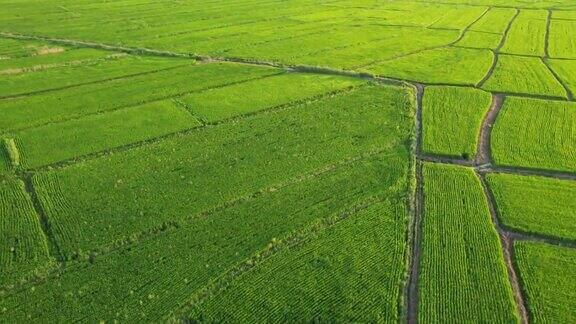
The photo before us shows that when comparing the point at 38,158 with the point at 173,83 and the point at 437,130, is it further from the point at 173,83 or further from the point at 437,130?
the point at 437,130

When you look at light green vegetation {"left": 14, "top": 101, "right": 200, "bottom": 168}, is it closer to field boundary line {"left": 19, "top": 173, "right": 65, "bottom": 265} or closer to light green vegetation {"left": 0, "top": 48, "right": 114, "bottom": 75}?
field boundary line {"left": 19, "top": 173, "right": 65, "bottom": 265}

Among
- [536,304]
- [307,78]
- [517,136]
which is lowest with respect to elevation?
[536,304]

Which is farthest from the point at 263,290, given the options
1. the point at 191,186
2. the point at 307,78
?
A: the point at 307,78

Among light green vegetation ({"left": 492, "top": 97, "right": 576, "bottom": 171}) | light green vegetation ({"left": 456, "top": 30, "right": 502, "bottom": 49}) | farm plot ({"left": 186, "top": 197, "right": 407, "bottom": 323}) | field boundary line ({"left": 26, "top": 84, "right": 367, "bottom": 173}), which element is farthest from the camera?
light green vegetation ({"left": 456, "top": 30, "right": 502, "bottom": 49})

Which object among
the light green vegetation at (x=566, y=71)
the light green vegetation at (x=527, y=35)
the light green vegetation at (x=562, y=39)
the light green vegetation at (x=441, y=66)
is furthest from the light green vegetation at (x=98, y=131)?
the light green vegetation at (x=562, y=39)

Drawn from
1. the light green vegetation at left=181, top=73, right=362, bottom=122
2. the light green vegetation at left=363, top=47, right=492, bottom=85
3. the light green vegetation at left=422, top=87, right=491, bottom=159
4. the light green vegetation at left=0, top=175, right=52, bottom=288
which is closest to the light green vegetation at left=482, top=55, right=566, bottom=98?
the light green vegetation at left=363, top=47, right=492, bottom=85

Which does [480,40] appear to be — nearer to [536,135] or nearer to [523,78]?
[523,78]
